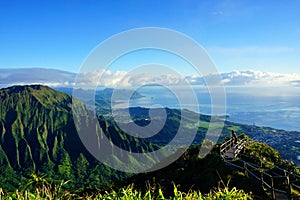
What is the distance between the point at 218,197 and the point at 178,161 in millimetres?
A: 18068

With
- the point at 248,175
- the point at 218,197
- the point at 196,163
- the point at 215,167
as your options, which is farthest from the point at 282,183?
the point at 218,197

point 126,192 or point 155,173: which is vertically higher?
point 126,192

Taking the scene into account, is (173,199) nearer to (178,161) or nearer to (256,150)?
(178,161)

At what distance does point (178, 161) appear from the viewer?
24.2 metres

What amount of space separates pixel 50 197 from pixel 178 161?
18934 millimetres

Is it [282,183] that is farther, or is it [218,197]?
[282,183]

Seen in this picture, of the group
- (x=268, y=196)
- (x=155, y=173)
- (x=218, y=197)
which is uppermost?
(x=218, y=197)

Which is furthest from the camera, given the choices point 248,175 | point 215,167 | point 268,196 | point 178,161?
point 178,161

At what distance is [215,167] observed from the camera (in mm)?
20016

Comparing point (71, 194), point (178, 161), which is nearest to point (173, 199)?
point (71, 194)

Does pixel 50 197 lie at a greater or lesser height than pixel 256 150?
greater

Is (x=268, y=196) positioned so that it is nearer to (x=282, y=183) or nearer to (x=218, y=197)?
(x=282, y=183)

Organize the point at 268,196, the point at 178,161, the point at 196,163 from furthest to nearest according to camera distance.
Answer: the point at 178,161, the point at 196,163, the point at 268,196

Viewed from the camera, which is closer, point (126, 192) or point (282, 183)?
point (126, 192)
